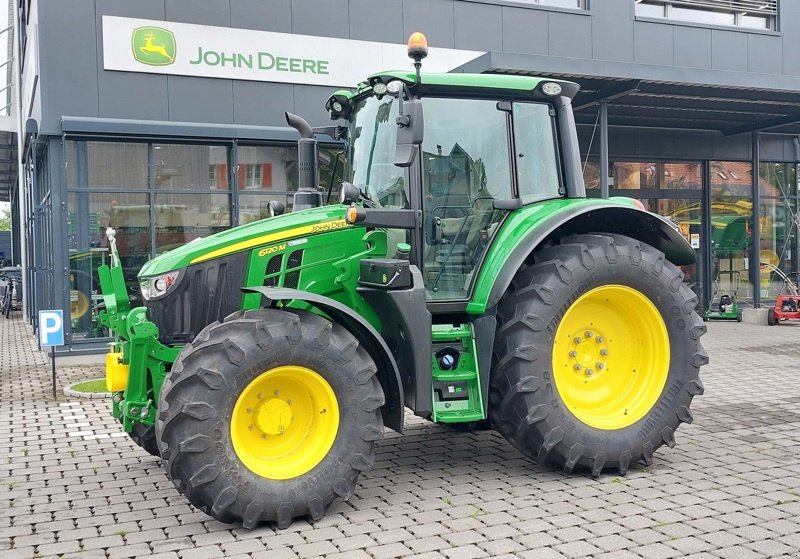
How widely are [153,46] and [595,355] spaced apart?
9.22 meters

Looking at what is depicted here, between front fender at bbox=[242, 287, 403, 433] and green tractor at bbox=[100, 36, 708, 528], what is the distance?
2 cm

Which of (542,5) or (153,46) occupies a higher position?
(542,5)

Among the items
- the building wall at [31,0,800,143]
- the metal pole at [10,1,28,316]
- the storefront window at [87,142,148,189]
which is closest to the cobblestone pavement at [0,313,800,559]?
the storefront window at [87,142,148,189]

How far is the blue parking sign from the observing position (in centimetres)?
→ 934

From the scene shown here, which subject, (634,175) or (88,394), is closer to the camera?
(88,394)

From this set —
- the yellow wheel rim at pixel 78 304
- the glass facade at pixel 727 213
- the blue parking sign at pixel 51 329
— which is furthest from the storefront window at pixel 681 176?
the blue parking sign at pixel 51 329

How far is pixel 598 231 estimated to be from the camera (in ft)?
20.6

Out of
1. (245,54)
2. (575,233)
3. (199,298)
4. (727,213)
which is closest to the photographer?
(199,298)

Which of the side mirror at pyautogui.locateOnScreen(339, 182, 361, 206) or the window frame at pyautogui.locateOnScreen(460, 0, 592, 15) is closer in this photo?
the side mirror at pyautogui.locateOnScreen(339, 182, 361, 206)

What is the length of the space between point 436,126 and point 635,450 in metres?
2.63

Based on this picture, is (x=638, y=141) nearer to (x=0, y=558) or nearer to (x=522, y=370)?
(x=522, y=370)

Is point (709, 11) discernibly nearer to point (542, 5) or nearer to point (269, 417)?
point (542, 5)

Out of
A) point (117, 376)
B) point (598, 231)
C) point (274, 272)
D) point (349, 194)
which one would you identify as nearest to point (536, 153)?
point (598, 231)

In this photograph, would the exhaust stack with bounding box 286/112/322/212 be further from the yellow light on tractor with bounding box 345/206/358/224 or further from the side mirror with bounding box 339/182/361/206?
the yellow light on tractor with bounding box 345/206/358/224
